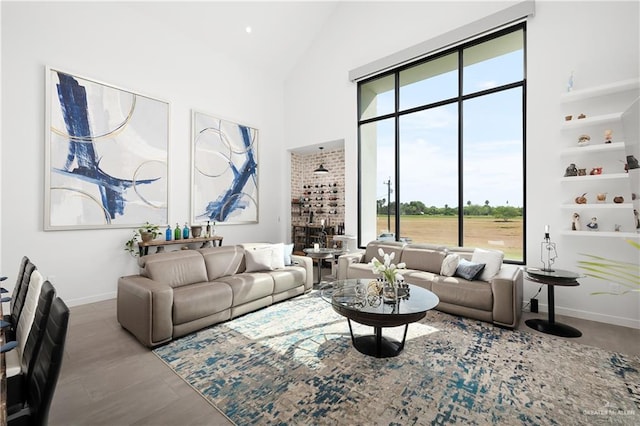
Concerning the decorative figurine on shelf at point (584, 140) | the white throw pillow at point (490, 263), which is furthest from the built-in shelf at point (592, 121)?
the white throw pillow at point (490, 263)

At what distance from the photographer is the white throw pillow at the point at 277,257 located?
4.39m

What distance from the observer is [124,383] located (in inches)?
90.0

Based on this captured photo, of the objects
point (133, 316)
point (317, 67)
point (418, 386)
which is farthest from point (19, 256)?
point (317, 67)

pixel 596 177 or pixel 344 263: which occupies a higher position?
pixel 596 177

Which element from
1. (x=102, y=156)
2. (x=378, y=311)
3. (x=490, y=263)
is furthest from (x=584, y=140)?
(x=102, y=156)

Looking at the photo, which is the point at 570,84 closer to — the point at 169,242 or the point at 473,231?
the point at 473,231

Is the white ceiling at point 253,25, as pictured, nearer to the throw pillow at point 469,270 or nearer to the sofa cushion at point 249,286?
the sofa cushion at point 249,286

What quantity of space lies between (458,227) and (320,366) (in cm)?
338

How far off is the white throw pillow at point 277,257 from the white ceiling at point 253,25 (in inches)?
164

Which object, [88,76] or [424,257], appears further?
[424,257]

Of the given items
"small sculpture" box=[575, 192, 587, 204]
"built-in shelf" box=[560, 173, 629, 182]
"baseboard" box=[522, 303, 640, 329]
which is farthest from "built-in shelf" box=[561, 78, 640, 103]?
"baseboard" box=[522, 303, 640, 329]

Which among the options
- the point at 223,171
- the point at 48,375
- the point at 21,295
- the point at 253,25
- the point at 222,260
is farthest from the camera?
the point at 223,171

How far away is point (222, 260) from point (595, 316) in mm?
4803

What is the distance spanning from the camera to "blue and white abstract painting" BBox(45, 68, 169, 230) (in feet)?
12.7
